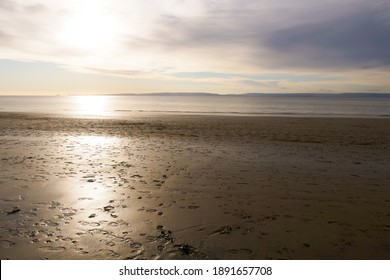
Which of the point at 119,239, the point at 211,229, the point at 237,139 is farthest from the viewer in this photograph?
the point at 237,139

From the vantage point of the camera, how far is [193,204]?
7.80 metres

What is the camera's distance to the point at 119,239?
19.0 feet

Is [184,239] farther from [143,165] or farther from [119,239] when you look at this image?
[143,165]

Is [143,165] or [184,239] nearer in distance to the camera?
[184,239]

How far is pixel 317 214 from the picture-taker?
7.13m

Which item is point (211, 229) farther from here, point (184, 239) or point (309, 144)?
point (309, 144)

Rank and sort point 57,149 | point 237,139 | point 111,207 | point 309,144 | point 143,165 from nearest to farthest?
point 111,207 < point 143,165 < point 57,149 < point 309,144 < point 237,139

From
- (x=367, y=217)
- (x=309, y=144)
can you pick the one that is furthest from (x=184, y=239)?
(x=309, y=144)

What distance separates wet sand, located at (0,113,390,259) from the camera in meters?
5.52

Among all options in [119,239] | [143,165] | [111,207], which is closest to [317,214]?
[119,239]

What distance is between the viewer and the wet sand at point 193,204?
5.52m
